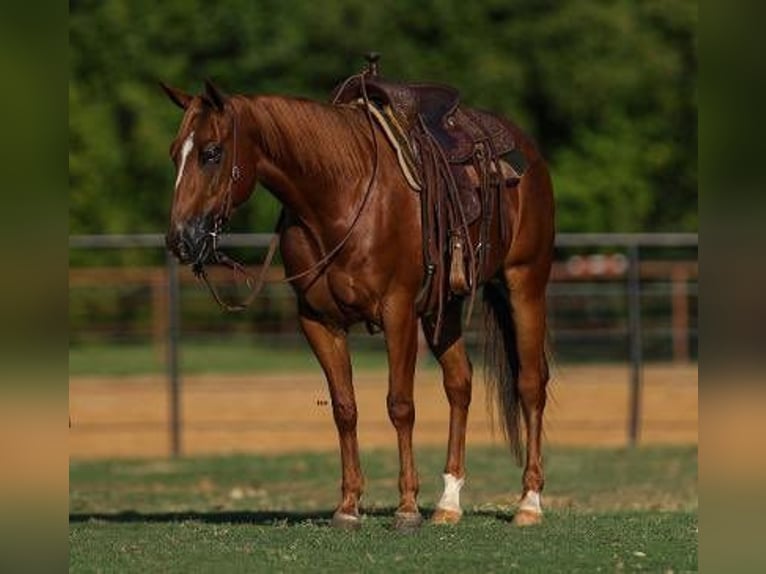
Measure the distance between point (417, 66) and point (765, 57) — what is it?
24.8m

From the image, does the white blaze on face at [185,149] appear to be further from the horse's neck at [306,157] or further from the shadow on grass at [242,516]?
the shadow on grass at [242,516]

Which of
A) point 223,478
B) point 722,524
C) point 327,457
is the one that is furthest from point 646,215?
point 722,524

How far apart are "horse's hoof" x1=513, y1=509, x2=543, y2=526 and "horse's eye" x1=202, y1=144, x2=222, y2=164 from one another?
2312mm

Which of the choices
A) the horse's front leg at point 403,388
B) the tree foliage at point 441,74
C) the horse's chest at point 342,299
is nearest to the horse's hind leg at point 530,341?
the horse's front leg at point 403,388

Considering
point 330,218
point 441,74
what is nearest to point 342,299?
point 330,218

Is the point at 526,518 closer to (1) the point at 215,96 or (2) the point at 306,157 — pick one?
(2) the point at 306,157

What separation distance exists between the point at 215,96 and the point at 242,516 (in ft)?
10.8

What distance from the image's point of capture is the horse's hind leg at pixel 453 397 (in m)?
9.61

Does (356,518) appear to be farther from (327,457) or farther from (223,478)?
(327,457)

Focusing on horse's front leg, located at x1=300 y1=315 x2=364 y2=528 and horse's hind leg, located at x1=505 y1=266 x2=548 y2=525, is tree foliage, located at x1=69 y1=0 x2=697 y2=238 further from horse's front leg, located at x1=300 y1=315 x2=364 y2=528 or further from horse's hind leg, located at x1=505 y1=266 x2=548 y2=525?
horse's front leg, located at x1=300 y1=315 x2=364 y2=528

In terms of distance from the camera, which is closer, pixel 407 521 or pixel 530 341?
pixel 407 521

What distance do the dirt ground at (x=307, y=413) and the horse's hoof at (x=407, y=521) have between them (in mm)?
8323

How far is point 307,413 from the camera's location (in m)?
22.2

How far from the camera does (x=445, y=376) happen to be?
32.8ft
